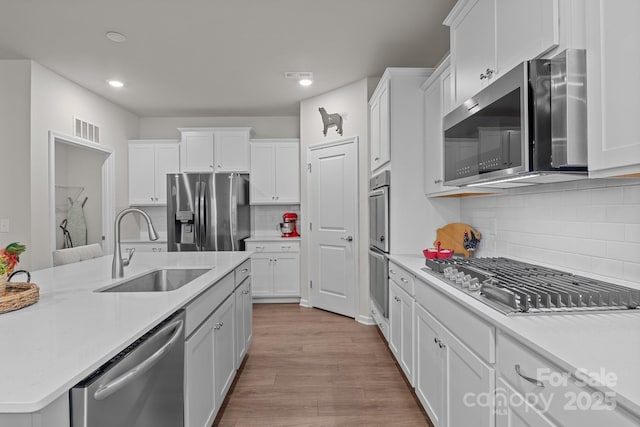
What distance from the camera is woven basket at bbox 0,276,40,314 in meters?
1.23

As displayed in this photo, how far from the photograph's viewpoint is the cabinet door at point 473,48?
1.75 meters

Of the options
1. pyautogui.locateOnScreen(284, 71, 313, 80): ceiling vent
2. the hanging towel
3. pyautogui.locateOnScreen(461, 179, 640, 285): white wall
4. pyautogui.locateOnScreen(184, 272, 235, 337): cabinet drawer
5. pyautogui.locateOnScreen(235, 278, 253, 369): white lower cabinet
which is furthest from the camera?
the hanging towel

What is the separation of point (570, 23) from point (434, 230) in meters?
1.90

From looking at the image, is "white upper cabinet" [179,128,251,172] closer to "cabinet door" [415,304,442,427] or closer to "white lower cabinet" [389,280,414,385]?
"white lower cabinet" [389,280,414,385]

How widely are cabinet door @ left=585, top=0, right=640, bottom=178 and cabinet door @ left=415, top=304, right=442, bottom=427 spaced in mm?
1027

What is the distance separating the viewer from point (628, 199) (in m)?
1.43

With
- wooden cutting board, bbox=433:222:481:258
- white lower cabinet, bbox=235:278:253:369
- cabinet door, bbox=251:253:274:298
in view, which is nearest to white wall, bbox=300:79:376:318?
wooden cutting board, bbox=433:222:481:258

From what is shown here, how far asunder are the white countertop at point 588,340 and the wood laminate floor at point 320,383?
1.30 m

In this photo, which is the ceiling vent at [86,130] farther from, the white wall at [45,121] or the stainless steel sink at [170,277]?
the stainless steel sink at [170,277]

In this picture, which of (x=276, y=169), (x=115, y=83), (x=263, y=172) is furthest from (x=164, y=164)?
(x=276, y=169)

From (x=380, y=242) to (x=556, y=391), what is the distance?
2.30 meters

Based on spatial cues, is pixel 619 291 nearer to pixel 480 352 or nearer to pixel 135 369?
pixel 480 352

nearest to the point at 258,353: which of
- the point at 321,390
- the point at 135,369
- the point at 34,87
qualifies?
the point at 321,390

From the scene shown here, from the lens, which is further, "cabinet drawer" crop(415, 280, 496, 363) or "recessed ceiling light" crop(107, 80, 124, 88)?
"recessed ceiling light" crop(107, 80, 124, 88)
